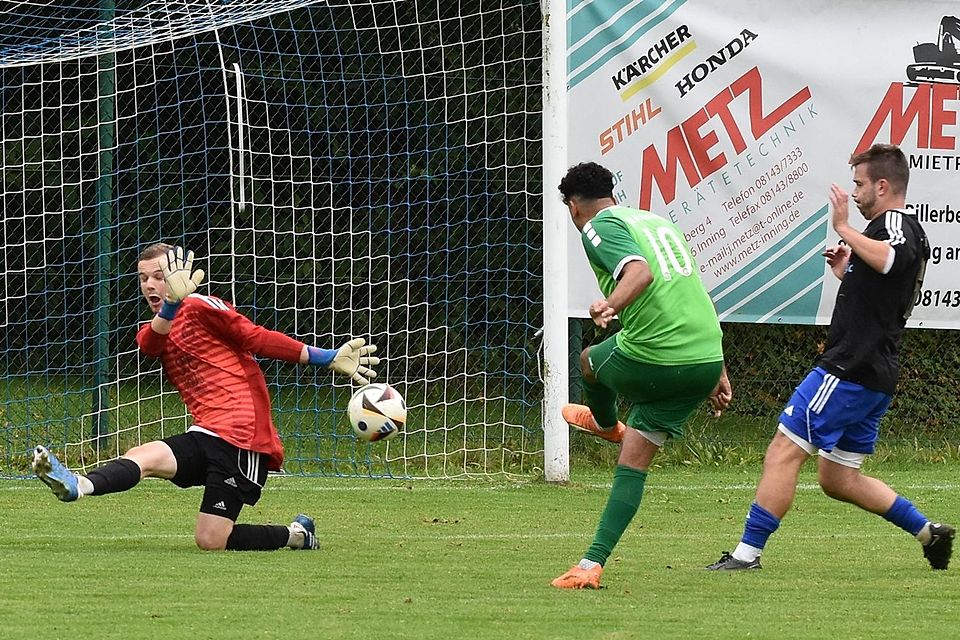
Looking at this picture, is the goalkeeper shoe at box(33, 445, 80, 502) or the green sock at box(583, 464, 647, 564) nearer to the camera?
the green sock at box(583, 464, 647, 564)

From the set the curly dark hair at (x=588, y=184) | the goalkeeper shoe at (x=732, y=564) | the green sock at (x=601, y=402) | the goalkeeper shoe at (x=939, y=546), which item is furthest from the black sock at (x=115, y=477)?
the goalkeeper shoe at (x=939, y=546)

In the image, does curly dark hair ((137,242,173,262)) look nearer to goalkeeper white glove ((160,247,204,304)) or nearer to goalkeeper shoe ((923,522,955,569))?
goalkeeper white glove ((160,247,204,304))

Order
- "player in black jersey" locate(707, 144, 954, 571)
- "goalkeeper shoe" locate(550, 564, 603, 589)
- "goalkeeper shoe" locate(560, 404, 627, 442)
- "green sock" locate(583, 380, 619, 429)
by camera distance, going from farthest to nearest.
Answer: "goalkeeper shoe" locate(560, 404, 627, 442) → "green sock" locate(583, 380, 619, 429) → "player in black jersey" locate(707, 144, 954, 571) → "goalkeeper shoe" locate(550, 564, 603, 589)

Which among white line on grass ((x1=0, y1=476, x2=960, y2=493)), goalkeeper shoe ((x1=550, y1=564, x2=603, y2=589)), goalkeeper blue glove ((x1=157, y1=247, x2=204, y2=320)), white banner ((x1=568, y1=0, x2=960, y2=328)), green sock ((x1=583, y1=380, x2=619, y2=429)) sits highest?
white banner ((x1=568, y1=0, x2=960, y2=328))

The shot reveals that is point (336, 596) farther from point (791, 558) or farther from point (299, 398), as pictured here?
point (299, 398)

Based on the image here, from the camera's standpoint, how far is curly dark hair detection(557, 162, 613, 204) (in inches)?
228

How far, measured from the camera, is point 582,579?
18.1 feet

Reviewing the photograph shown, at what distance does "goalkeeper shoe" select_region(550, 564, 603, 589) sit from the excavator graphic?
6219mm

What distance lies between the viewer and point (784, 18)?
34.1 ft

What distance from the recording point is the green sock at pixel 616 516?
5586mm

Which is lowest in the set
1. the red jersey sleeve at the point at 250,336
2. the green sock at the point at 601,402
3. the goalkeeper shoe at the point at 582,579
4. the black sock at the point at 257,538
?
the black sock at the point at 257,538

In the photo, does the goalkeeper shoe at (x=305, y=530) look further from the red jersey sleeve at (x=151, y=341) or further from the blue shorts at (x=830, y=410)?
the blue shorts at (x=830, y=410)

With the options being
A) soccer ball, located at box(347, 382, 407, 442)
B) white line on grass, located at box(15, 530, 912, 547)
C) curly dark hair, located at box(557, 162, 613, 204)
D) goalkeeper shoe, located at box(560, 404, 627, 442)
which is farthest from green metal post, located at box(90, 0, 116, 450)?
curly dark hair, located at box(557, 162, 613, 204)

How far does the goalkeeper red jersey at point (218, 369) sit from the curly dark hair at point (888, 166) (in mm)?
2787
